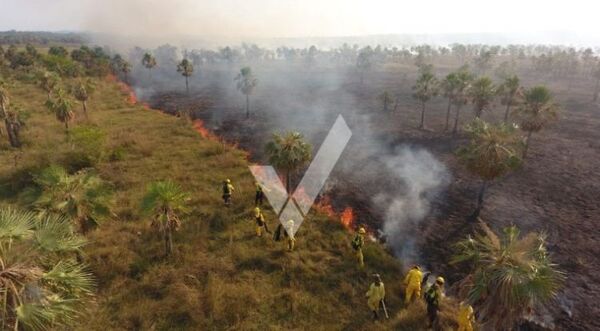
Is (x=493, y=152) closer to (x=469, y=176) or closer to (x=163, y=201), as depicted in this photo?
(x=469, y=176)

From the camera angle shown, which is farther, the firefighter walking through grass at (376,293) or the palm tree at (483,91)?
the palm tree at (483,91)

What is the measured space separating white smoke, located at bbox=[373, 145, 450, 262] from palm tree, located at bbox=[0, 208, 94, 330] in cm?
1908

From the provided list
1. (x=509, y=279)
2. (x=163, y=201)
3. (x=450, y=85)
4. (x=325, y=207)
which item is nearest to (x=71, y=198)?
(x=163, y=201)

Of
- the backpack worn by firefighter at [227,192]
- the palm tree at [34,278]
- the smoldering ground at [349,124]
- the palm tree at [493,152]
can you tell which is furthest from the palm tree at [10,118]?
the palm tree at [493,152]

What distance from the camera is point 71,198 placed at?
13.9 meters

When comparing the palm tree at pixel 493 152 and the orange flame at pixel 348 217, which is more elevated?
the palm tree at pixel 493 152

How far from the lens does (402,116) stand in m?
57.9

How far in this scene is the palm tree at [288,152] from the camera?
24984mm

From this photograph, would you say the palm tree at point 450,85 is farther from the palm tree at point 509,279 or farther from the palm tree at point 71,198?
the palm tree at point 71,198

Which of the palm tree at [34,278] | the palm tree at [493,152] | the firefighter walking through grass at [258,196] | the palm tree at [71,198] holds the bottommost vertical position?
the firefighter walking through grass at [258,196]

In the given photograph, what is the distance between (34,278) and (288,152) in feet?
60.3

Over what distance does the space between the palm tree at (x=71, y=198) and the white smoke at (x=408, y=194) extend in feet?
55.1

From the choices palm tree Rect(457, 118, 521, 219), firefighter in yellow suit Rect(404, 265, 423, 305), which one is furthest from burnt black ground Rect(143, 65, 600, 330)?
firefighter in yellow suit Rect(404, 265, 423, 305)

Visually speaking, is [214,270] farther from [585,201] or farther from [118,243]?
[585,201]
